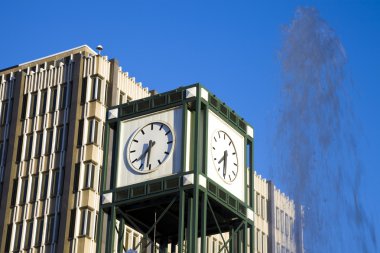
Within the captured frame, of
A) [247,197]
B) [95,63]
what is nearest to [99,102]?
[95,63]

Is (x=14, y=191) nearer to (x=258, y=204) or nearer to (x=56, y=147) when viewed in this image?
(x=56, y=147)

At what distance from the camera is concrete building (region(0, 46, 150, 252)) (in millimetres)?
76438

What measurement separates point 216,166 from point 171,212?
102 inches

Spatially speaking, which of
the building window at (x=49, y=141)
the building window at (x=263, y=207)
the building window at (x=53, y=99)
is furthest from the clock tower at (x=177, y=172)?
the building window at (x=263, y=207)

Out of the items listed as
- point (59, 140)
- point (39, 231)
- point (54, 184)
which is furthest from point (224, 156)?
point (59, 140)

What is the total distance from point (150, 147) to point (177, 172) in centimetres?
171

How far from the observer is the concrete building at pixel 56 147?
76438 mm

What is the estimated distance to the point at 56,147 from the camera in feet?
264

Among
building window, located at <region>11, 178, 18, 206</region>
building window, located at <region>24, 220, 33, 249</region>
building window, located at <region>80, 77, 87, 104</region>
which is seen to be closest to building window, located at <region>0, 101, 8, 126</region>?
building window, located at <region>11, 178, 18, 206</region>

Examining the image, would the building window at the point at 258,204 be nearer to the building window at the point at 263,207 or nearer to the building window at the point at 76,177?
the building window at the point at 263,207

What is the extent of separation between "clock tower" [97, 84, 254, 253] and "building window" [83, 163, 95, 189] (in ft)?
107

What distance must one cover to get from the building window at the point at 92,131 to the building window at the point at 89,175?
189 cm

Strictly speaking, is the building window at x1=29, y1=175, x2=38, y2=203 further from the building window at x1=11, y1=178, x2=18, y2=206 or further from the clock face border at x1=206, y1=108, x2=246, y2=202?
the clock face border at x1=206, y1=108, x2=246, y2=202

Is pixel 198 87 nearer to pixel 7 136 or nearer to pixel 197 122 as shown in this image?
pixel 197 122
